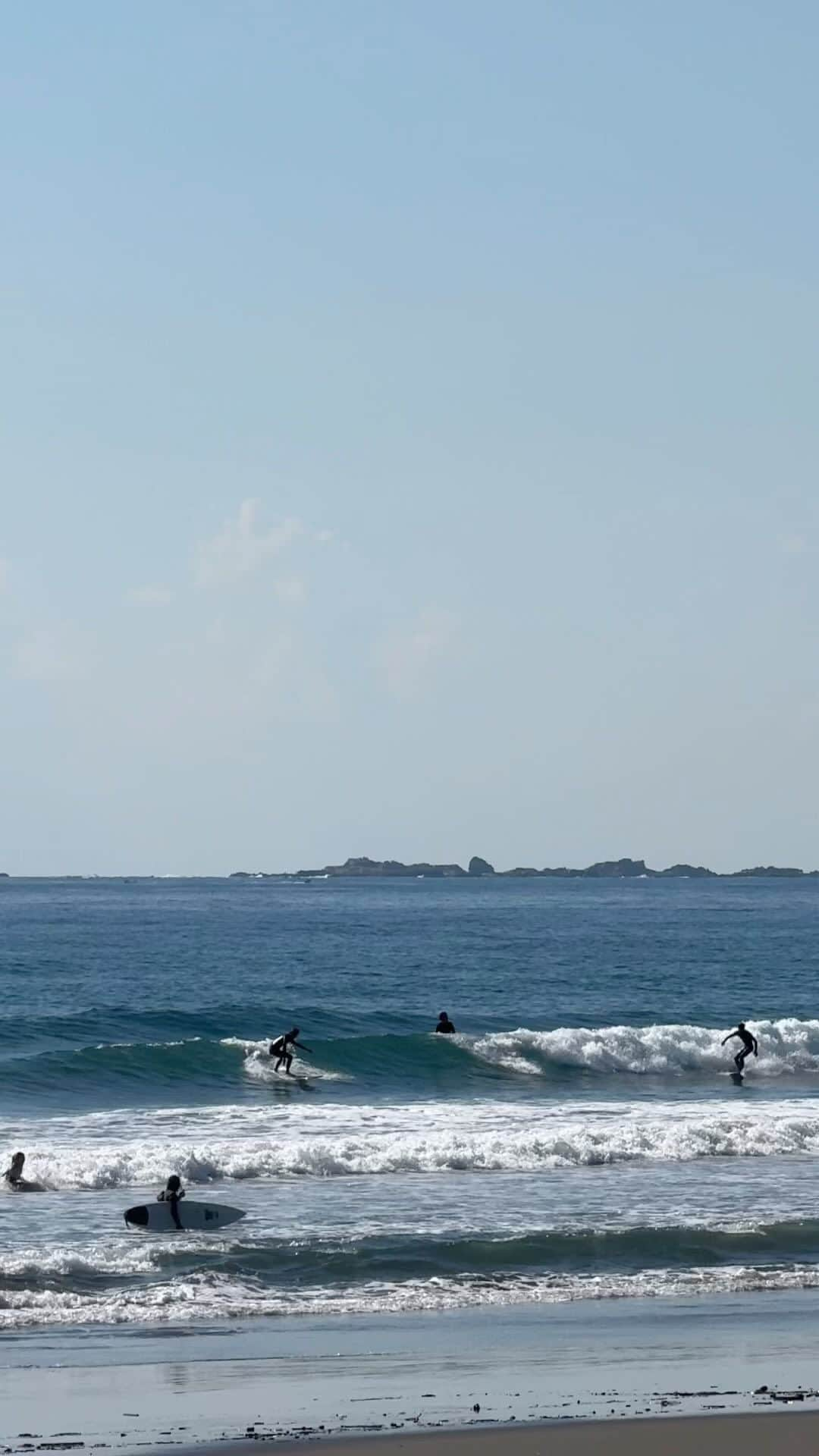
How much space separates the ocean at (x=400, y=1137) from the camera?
1847 centimetres

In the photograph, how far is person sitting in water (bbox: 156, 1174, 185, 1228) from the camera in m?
20.8

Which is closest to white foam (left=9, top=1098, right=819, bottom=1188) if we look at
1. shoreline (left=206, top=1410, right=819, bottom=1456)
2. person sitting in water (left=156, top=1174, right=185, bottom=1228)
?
person sitting in water (left=156, top=1174, right=185, bottom=1228)

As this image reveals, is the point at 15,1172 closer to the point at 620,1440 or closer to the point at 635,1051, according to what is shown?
the point at 620,1440

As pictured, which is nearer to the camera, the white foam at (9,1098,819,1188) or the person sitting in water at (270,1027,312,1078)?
the white foam at (9,1098,819,1188)

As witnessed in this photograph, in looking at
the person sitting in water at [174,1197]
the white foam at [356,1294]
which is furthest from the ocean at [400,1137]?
the person sitting in water at [174,1197]

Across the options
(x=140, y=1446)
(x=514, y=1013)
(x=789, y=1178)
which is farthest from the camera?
(x=514, y=1013)

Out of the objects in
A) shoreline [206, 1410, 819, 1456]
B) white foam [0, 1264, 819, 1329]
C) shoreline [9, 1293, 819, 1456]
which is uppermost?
shoreline [206, 1410, 819, 1456]

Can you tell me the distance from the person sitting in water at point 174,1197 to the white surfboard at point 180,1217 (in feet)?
0.10

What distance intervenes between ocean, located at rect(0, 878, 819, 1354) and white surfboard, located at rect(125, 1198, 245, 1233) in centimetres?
38

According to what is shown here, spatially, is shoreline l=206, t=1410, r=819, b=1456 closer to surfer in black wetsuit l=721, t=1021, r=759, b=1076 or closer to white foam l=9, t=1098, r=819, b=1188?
white foam l=9, t=1098, r=819, b=1188

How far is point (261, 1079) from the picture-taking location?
36875 mm

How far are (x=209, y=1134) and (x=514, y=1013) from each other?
25.2 m

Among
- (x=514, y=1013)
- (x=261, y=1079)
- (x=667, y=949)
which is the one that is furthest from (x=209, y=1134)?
(x=667, y=949)

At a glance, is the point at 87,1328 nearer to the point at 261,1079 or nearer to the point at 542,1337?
the point at 542,1337
